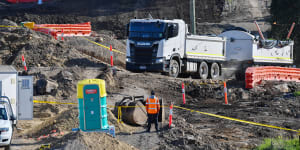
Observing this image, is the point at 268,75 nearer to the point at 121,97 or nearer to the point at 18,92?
the point at 121,97

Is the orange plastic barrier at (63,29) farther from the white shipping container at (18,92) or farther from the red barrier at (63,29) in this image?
the white shipping container at (18,92)

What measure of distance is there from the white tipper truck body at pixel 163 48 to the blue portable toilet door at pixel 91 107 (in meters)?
10.6

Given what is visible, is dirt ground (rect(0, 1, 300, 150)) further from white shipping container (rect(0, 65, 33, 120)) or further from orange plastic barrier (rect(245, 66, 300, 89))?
white shipping container (rect(0, 65, 33, 120))

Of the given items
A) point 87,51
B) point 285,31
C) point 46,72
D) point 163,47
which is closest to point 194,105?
point 163,47

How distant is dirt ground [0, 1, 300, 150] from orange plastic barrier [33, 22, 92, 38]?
4.13 ft

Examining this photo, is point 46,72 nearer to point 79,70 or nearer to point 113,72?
point 79,70

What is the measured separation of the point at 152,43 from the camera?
932 inches

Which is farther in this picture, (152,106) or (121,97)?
(121,97)

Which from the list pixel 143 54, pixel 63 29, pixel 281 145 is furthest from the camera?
pixel 63 29

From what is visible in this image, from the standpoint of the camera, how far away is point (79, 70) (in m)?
24.0

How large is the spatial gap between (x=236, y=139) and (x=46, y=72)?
1251 centimetres

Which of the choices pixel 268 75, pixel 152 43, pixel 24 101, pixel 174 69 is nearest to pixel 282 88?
pixel 268 75

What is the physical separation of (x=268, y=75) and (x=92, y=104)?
50.5 feet

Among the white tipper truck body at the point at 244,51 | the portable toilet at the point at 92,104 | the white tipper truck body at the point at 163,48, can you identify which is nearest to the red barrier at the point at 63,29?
the white tipper truck body at the point at 163,48
